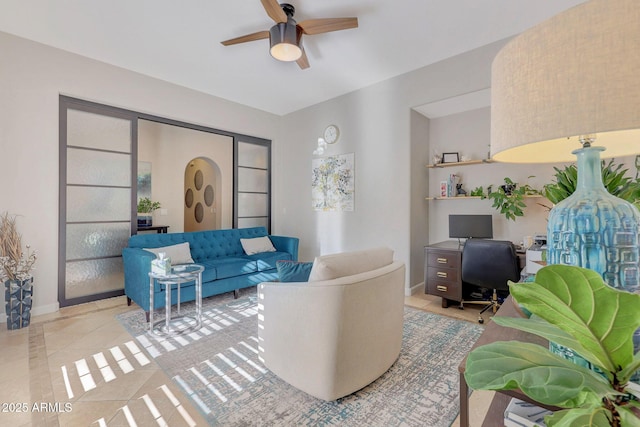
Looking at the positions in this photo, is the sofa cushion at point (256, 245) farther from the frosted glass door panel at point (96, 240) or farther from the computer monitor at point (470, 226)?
the computer monitor at point (470, 226)

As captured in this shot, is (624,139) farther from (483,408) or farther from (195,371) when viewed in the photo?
(195,371)

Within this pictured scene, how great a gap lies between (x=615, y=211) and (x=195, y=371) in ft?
7.88

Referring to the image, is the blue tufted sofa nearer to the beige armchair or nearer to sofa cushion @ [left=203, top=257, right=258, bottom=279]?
sofa cushion @ [left=203, top=257, right=258, bottom=279]

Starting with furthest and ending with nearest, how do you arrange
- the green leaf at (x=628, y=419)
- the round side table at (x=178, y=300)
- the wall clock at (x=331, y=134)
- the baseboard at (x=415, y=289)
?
1. the wall clock at (x=331, y=134)
2. the baseboard at (x=415, y=289)
3. the round side table at (x=178, y=300)
4. the green leaf at (x=628, y=419)

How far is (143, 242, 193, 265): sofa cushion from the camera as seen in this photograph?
3354mm

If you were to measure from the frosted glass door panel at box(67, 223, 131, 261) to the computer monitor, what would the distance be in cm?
432

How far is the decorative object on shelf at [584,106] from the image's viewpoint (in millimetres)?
463

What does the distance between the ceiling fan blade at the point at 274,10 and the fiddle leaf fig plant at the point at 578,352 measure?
2.53m

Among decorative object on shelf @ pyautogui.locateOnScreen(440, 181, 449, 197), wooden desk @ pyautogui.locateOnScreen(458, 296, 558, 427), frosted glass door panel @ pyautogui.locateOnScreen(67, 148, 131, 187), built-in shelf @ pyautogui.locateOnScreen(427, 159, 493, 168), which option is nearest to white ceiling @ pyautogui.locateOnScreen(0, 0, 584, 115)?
frosted glass door panel @ pyautogui.locateOnScreen(67, 148, 131, 187)

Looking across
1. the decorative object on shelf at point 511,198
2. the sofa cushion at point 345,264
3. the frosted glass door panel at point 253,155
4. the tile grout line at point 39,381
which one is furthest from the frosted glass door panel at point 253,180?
the decorative object on shelf at point 511,198

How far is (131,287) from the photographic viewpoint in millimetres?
3170

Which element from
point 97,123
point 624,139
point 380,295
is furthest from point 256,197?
point 624,139

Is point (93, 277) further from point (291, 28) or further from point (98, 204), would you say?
point (291, 28)

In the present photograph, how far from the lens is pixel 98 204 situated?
3.56 meters
